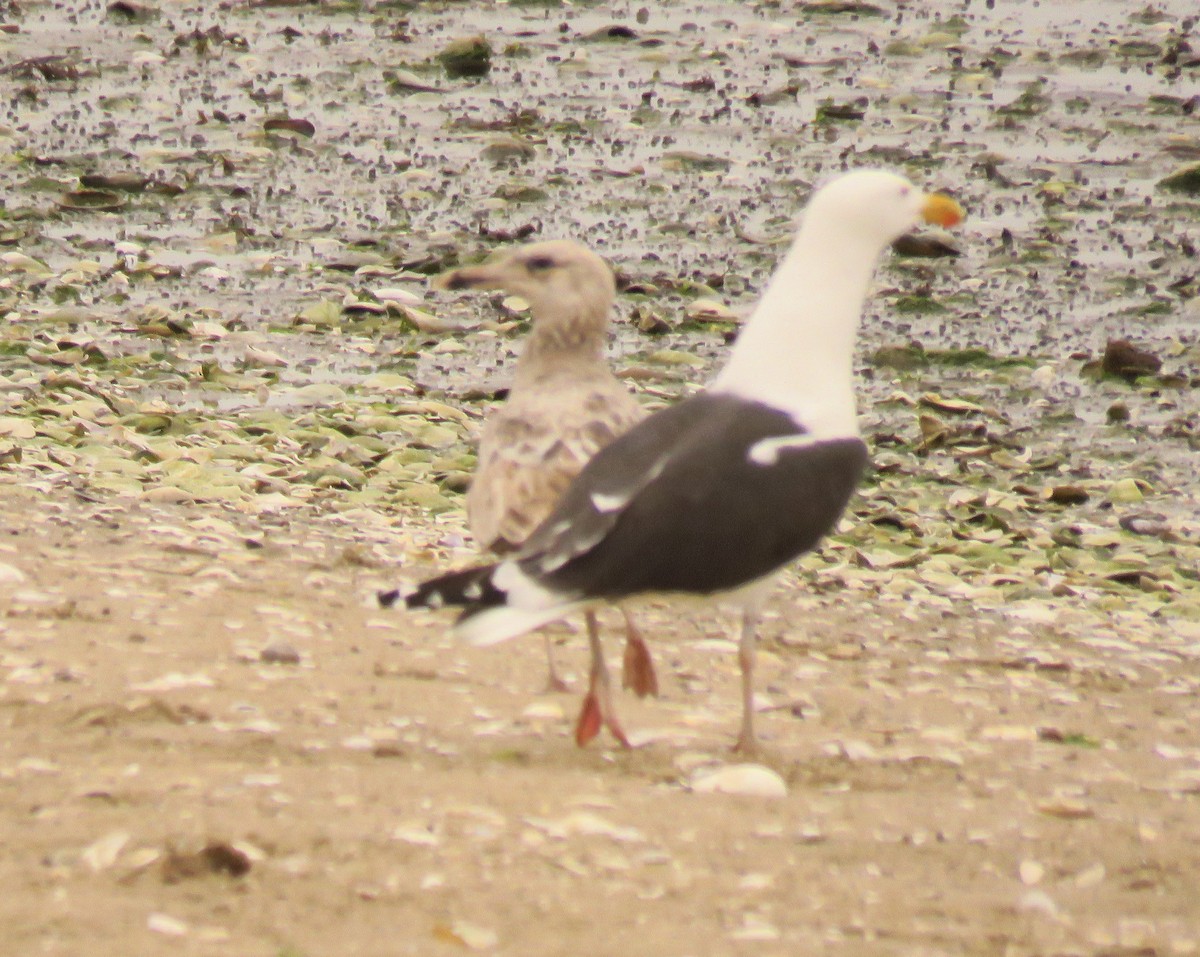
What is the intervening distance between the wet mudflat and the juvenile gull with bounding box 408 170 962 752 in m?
0.43

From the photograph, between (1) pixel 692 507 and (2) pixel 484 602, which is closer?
(2) pixel 484 602

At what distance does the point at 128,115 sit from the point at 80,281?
3.72m

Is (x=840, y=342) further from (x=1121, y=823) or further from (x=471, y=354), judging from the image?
(x=471, y=354)

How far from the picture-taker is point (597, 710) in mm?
4973

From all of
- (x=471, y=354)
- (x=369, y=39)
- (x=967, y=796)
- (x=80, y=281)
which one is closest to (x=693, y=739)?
(x=967, y=796)

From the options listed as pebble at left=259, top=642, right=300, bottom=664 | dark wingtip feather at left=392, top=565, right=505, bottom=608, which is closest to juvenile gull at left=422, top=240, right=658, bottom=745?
dark wingtip feather at left=392, top=565, right=505, bottom=608

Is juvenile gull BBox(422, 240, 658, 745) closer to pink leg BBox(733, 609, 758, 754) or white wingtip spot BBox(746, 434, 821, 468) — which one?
pink leg BBox(733, 609, 758, 754)

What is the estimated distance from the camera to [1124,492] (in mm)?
8680

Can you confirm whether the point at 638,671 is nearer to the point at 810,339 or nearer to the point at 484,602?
the point at 484,602

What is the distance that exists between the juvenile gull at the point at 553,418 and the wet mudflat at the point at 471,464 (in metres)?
0.22

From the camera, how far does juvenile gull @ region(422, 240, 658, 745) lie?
16.7 feet

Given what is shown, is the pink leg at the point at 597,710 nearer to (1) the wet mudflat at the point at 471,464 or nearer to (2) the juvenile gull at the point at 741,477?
(1) the wet mudflat at the point at 471,464

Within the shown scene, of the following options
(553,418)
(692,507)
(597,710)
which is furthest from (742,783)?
(553,418)

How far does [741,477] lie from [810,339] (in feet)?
1.49
